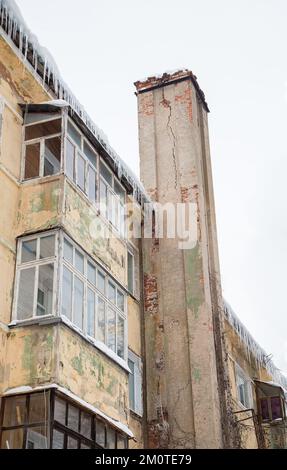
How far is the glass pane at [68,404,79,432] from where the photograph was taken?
438 inches

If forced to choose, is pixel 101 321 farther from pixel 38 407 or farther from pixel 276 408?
pixel 276 408

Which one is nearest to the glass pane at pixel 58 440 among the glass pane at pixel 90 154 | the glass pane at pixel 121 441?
the glass pane at pixel 121 441

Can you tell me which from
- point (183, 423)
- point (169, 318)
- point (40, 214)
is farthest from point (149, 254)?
point (40, 214)

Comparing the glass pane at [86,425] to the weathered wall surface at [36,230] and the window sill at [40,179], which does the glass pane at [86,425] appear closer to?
the weathered wall surface at [36,230]

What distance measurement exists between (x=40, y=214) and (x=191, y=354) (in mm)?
5310

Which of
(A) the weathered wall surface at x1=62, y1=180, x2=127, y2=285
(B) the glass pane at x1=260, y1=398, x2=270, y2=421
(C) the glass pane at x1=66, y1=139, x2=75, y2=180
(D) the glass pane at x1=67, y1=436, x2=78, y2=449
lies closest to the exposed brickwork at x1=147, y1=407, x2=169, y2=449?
(A) the weathered wall surface at x1=62, y1=180, x2=127, y2=285

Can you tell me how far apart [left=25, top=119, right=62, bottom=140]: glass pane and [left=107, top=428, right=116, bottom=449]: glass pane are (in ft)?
18.4

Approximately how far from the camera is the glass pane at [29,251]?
12.2m

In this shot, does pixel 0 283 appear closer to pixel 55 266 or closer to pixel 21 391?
pixel 55 266

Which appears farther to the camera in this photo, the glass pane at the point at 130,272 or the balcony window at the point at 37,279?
the glass pane at the point at 130,272

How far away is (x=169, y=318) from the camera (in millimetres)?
16484

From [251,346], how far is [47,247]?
441 inches

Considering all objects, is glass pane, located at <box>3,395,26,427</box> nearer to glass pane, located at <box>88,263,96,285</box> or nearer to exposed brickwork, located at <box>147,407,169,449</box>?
glass pane, located at <box>88,263,96,285</box>

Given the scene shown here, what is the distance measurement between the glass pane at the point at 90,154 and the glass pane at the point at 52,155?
865 mm
